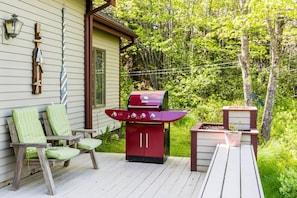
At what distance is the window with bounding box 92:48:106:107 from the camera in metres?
8.01

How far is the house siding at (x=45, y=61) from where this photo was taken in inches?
Answer: 166

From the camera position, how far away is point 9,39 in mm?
4215

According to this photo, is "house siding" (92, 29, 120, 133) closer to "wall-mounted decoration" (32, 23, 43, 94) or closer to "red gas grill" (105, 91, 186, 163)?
"red gas grill" (105, 91, 186, 163)

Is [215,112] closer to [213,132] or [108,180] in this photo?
[213,132]

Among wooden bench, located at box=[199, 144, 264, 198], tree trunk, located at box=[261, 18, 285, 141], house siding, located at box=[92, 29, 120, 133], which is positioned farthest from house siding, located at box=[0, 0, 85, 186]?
tree trunk, located at box=[261, 18, 285, 141]

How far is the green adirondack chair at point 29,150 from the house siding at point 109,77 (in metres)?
3.64

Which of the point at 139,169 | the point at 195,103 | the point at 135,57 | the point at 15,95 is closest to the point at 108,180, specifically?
the point at 139,169

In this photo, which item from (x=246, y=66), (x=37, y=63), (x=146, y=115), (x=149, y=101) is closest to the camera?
(x=37, y=63)

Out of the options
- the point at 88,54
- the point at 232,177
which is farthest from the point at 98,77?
the point at 232,177

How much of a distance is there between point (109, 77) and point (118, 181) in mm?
4834

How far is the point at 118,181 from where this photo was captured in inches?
181

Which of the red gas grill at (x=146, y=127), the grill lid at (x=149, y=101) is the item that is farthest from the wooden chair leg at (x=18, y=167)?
the grill lid at (x=149, y=101)

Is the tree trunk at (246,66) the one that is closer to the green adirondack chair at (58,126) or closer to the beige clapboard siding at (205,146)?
the beige clapboard siding at (205,146)

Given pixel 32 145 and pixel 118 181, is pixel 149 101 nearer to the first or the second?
pixel 118 181
